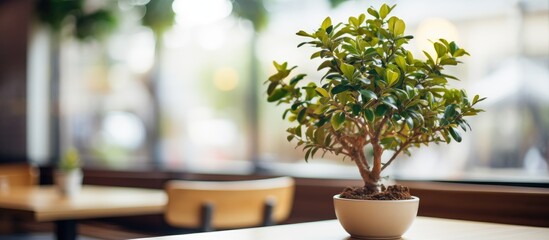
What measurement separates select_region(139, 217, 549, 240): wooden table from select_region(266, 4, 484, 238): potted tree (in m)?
0.10

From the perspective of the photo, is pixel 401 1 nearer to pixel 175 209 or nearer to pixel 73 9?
pixel 175 209

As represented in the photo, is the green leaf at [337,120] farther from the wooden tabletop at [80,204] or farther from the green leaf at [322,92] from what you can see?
the wooden tabletop at [80,204]

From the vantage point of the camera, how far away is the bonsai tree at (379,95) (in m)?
1.71

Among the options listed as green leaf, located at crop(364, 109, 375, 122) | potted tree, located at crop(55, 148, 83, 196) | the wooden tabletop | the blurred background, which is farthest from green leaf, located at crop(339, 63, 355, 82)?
potted tree, located at crop(55, 148, 83, 196)

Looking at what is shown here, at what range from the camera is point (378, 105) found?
1675mm

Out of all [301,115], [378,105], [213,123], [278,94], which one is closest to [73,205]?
[278,94]

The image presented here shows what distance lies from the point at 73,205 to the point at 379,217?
2125mm

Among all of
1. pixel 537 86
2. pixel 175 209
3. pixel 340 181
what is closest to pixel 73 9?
pixel 340 181

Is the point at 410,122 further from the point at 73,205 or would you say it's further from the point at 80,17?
the point at 80,17

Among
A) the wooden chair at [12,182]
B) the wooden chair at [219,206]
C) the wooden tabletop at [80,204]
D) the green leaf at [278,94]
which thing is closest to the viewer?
the green leaf at [278,94]

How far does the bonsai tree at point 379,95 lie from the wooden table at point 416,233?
0.15 meters

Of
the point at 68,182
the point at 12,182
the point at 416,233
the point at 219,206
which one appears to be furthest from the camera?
the point at 12,182

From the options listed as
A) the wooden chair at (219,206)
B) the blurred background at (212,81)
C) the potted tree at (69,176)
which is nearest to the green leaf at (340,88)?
the wooden chair at (219,206)

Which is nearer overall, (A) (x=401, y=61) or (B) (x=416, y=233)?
(A) (x=401, y=61)
